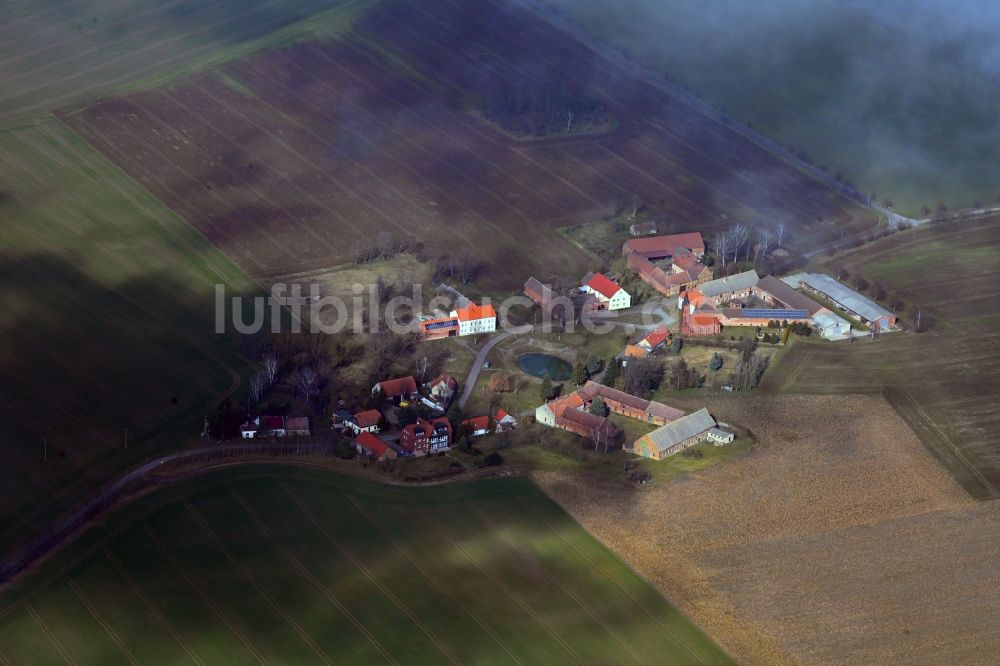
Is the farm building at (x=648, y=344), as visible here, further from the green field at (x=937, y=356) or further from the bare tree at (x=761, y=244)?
the bare tree at (x=761, y=244)

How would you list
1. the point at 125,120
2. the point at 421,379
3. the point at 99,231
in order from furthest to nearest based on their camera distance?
the point at 125,120 < the point at 99,231 < the point at 421,379

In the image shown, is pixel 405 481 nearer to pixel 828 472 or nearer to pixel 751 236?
pixel 828 472

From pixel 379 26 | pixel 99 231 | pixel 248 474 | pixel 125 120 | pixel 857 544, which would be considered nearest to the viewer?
pixel 857 544

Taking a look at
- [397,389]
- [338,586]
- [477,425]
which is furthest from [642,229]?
[338,586]

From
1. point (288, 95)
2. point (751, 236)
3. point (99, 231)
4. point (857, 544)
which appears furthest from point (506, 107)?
point (857, 544)

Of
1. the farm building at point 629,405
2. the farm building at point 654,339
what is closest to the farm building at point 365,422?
the farm building at point 629,405

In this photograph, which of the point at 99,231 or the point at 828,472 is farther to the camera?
the point at 99,231

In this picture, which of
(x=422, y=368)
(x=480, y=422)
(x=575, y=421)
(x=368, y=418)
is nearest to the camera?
(x=368, y=418)

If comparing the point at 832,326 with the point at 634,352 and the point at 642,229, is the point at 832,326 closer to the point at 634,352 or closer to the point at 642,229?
the point at 634,352

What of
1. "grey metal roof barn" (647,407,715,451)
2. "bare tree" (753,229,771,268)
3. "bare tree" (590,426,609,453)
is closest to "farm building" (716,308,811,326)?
"bare tree" (753,229,771,268)
